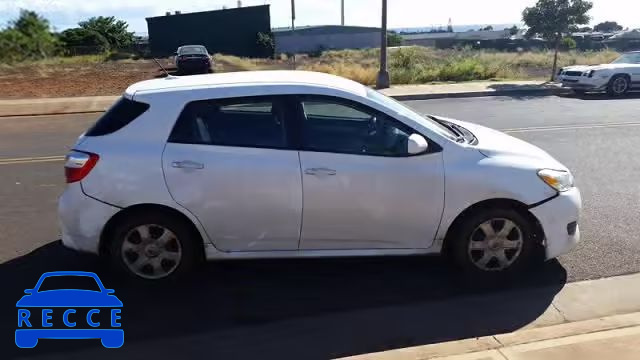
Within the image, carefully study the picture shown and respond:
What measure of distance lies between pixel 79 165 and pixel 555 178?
11.6 ft

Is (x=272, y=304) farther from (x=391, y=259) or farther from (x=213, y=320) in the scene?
(x=391, y=259)

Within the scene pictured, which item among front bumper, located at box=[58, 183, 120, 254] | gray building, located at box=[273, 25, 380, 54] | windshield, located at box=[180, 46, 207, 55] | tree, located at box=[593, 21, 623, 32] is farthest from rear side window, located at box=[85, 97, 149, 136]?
tree, located at box=[593, 21, 623, 32]

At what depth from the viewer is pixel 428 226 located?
4316 mm

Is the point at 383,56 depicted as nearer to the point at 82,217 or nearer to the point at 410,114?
the point at 410,114

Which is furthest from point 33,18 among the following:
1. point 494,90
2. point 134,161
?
point 134,161

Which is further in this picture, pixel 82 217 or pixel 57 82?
pixel 57 82

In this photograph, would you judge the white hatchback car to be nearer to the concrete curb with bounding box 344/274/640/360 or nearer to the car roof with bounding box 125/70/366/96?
the car roof with bounding box 125/70/366/96

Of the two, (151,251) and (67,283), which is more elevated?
(151,251)

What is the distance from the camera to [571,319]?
12.8ft

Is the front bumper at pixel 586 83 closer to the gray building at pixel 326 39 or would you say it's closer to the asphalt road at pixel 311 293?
the asphalt road at pixel 311 293

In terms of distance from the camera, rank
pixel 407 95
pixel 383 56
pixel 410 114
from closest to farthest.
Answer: pixel 410 114 → pixel 407 95 → pixel 383 56

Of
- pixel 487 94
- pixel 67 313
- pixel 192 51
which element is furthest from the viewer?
pixel 192 51

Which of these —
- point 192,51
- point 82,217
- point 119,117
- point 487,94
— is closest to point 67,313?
point 82,217

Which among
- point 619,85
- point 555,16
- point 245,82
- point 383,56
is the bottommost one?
point 619,85
